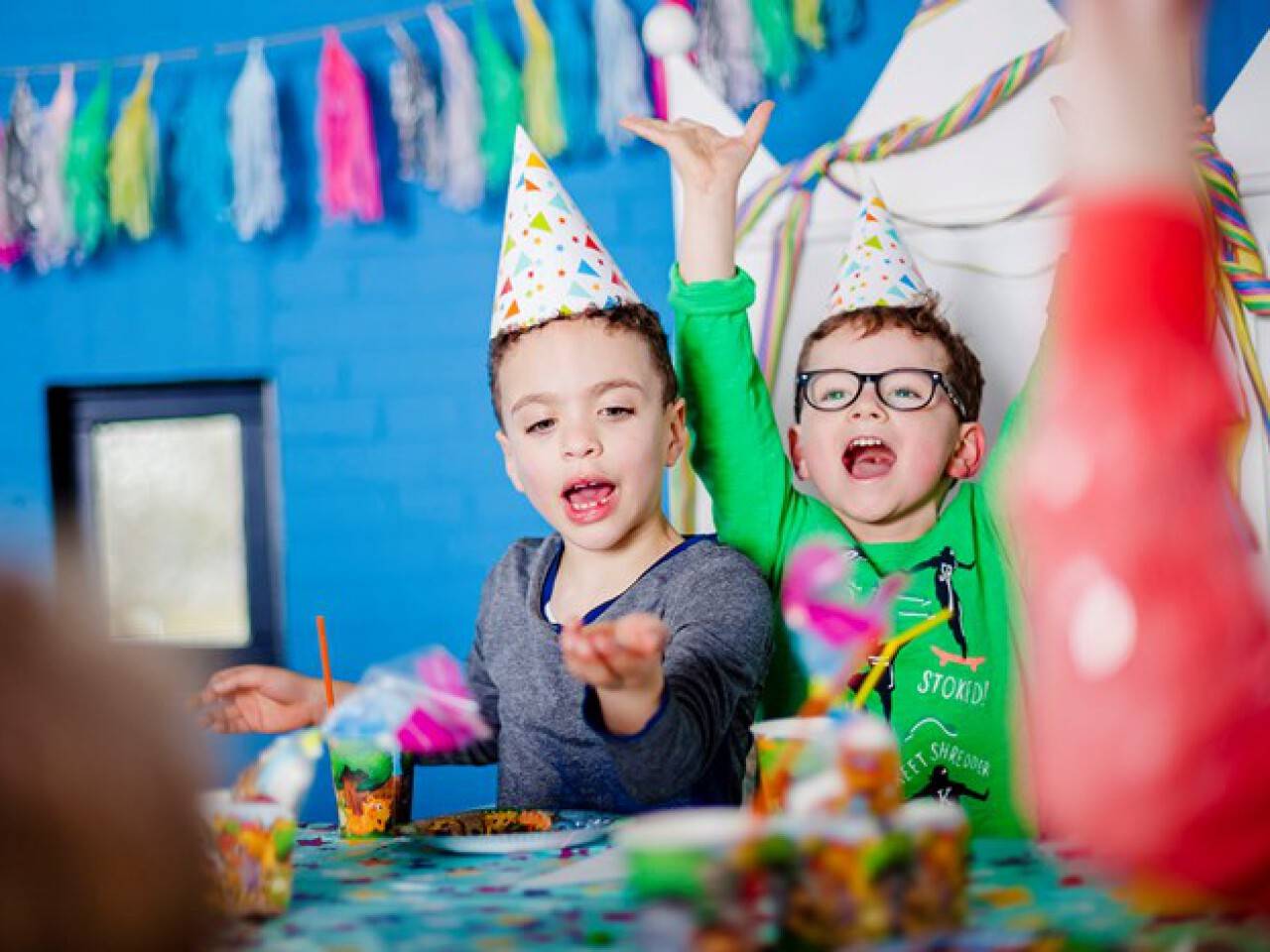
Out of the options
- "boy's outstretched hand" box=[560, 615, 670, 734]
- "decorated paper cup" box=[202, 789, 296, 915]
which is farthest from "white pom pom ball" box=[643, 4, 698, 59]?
"decorated paper cup" box=[202, 789, 296, 915]

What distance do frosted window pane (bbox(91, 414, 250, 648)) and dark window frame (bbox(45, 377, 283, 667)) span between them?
2cm

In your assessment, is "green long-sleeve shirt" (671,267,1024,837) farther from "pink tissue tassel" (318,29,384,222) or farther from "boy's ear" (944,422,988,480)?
"pink tissue tassel" (318,29,384,222)

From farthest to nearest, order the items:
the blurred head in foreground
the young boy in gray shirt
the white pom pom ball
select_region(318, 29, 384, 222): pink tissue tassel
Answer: select_region(318, 29, 384, 222): pink tissue tassel, the white pom pom ball, the young boy in gray shirt, the blurred head in foreground

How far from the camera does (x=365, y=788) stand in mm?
1116

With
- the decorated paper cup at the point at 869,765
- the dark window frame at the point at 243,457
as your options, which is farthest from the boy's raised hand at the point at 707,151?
the dark window frame at the point at 243,457

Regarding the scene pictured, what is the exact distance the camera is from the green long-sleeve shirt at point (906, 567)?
4.90 ft

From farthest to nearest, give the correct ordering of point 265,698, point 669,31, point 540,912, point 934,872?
point 669,31
point 265,698
point 540,912
point 934,872

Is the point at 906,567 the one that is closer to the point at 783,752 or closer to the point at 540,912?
the point at 783,752

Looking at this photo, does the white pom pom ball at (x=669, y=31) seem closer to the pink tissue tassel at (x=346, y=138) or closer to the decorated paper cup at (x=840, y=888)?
the pink tissue tassel at (x=346, y=138)

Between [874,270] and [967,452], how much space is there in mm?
251

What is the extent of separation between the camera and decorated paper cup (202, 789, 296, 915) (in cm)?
80

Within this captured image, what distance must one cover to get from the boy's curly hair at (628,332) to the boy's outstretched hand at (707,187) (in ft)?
0.41

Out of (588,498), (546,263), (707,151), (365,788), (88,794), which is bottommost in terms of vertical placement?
(365,788)

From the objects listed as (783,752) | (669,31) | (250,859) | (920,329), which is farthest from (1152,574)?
(669,31)
